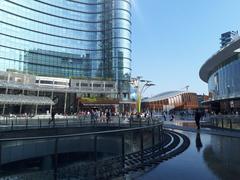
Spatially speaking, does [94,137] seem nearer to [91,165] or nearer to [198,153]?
[91,165]

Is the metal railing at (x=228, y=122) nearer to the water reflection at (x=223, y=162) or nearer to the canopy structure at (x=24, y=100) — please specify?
the water reflection at (x=223, y=162)

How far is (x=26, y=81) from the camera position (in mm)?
81250

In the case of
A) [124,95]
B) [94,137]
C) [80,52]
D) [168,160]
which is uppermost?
[80,52]

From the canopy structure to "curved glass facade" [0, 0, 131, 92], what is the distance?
11333 millimetres

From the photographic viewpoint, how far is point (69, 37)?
4011 inches

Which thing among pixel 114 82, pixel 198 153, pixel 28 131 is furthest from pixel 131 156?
pixel 114 82

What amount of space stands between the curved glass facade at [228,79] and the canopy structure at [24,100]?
42.3m

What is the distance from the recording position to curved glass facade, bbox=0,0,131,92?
87188 millimetres

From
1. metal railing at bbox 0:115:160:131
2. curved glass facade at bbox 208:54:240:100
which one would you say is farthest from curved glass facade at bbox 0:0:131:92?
metal railing at bbox 0:115:160:131

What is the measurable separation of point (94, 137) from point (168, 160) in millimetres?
3523

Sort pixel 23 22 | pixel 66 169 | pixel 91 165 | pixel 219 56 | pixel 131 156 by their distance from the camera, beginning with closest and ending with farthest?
pixel 66 169
pixel 91 165
pixel 131 156
pixel 219 56
pixel 23 22

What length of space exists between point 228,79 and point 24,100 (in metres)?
46.3

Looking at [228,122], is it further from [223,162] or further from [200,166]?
[200,166]

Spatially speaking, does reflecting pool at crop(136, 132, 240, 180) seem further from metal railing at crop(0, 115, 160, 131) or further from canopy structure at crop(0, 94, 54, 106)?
Answer: canopy structure at crop(0, 94, 54, 106)
